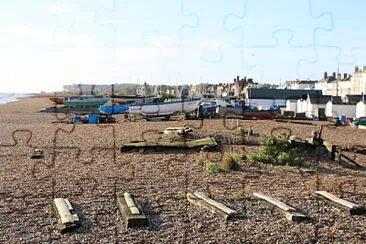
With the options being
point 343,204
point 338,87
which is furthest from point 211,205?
point 338,87

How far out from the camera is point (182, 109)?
44219 millimetres

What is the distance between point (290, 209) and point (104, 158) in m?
8.34

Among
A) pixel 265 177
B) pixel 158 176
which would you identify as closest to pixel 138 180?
pixel 158 176

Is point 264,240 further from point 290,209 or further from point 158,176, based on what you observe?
point 158,176

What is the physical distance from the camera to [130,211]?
28.1 ft

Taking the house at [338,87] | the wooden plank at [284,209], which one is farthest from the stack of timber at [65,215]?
the house at [338,87]

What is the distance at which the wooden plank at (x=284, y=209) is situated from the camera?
853 centimetres

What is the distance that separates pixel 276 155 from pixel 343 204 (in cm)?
576

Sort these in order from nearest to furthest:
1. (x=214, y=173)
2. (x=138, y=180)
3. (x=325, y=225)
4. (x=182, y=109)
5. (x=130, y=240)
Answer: (x=130, y=240) < (x=325, y=225) < (x=138, y=180) < (x=214, y=173) < (x=182, y=109)

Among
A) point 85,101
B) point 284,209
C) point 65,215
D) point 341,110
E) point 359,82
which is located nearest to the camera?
point 65,215

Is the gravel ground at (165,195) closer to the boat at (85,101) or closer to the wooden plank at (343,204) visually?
the wooden plank at (343,204)

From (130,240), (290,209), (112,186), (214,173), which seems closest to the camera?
(130,240)

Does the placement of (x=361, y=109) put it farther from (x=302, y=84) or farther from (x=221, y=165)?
(x=302, y=84)

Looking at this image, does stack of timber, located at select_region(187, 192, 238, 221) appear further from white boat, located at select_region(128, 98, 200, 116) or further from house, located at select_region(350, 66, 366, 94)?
house, located at select_region(350, 66, 366, 94)
